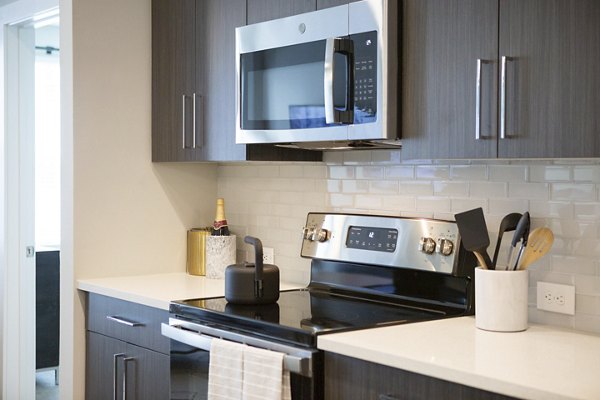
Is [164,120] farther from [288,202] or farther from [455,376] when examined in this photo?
[455,376]

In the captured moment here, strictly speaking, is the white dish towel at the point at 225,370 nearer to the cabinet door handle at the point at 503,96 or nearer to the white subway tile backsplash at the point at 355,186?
the white subway tile backsplash at the point at 355,186

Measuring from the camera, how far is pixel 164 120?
3.37 metres

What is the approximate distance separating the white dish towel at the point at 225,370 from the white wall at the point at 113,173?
3.40 ft

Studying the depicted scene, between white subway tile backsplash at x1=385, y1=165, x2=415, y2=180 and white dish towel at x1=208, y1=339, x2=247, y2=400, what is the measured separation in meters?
0.88

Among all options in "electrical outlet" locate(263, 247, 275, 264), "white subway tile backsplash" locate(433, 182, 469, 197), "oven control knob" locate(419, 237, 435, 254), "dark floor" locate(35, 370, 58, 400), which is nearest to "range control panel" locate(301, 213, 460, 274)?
"oven control knob" locate(419, 237, 435, 254)

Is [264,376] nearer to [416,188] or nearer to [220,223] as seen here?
[416,188]

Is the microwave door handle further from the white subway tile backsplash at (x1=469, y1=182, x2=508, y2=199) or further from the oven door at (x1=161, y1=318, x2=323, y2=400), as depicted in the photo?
the oven door at (x1=161, y1=318, x2=323, y2=400)

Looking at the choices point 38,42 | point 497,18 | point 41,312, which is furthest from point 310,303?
point 38,42

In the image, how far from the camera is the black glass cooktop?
2260 millimetres

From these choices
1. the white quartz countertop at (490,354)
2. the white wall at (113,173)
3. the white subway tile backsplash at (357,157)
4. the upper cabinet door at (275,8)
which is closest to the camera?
the white quartz countertop at (490,354)

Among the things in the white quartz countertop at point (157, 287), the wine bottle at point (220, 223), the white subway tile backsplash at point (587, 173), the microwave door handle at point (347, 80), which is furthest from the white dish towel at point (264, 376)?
the wine bottle at point (220, 223)

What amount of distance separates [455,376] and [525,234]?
65 centimetres

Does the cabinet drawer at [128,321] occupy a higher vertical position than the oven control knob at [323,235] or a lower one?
lower

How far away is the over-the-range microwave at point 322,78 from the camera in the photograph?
241 cm
